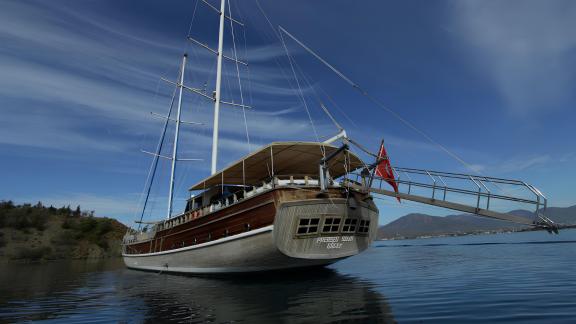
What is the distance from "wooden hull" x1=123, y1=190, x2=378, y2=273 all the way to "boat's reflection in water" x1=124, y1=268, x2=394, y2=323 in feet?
3.76

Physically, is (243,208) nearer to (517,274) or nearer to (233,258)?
(233,258)

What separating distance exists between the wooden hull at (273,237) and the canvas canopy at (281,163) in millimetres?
1744

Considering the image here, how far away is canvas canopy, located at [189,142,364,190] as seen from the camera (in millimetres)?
17844

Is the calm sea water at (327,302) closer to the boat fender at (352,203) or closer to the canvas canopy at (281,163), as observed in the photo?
the boat fender at (352,203)

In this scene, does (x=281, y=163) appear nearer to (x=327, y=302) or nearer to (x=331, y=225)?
(x=331, y=225)

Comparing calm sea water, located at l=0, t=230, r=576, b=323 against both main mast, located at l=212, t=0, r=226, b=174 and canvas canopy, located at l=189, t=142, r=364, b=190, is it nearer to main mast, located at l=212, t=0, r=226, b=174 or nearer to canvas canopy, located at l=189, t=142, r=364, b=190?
canvas canopy, located at l=189, t=142, r=364, b=190

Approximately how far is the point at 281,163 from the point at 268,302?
993 centimetres

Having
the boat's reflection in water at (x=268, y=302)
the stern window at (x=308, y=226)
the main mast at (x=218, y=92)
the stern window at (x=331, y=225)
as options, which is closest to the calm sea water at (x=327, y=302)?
the boat's reflection in water at (x=268, y=302)

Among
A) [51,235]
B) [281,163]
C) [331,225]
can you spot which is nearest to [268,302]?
[331,225]

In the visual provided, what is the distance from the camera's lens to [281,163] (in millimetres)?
20422

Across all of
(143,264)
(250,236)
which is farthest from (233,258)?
(143,264)

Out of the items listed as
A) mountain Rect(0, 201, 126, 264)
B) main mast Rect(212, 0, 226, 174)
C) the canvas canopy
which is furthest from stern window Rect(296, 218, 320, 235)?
mountain Rect(0, 201, 126, 264)

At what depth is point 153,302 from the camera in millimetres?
13320

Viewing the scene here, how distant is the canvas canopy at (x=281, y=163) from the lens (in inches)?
703
